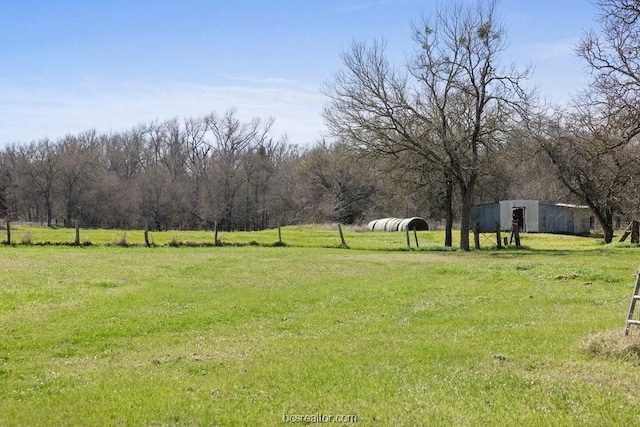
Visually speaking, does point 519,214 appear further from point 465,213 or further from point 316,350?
point 316,350

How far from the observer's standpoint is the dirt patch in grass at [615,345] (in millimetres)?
7871

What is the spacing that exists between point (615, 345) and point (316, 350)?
4.04 metres

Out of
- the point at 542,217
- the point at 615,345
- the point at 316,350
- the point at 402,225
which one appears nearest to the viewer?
the point at 615,345

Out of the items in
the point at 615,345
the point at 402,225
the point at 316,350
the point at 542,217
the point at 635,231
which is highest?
the point at 542,217

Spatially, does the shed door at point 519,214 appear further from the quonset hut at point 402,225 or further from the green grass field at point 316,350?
the green grass field at point 316,350

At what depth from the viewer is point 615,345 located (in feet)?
26.6

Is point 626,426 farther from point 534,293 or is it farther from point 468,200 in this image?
point 468,200

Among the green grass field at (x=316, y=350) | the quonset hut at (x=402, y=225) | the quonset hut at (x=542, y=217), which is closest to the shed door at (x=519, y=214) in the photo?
the quonset hut at (x=542, y=217)

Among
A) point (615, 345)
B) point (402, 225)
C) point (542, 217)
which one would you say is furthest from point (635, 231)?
point (615, 345)

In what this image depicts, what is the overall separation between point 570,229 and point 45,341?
5774 centimetres

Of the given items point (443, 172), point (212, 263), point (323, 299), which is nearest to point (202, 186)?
point (443, 172)

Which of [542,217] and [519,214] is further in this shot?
[519,214]

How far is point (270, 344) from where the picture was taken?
967 centimetres

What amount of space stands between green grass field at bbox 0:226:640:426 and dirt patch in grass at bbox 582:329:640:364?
24 mm
